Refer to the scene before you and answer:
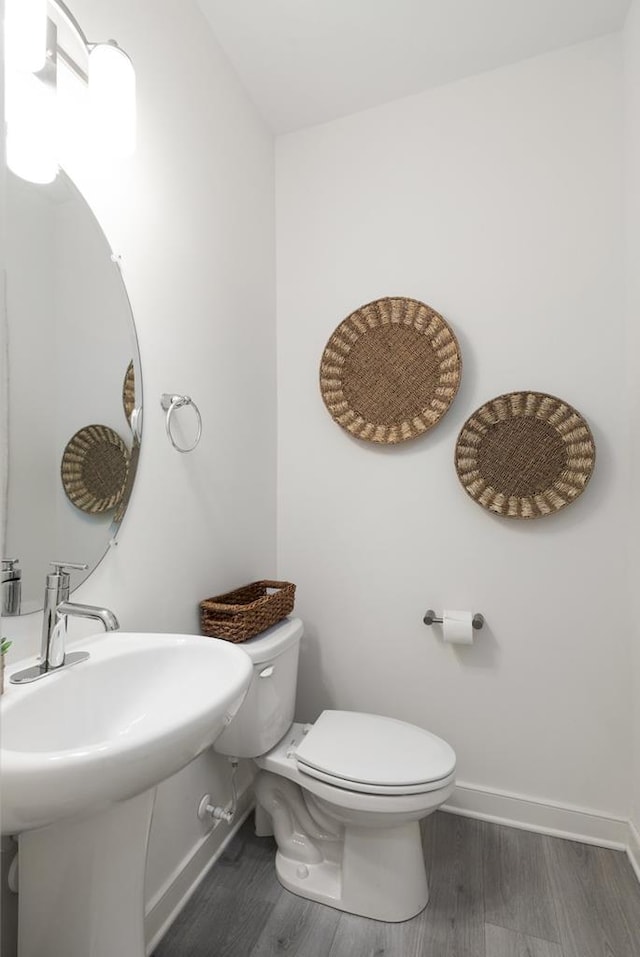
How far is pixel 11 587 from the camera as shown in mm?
951

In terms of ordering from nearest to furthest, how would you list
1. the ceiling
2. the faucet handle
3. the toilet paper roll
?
the faucet handle
the ceiling
the toilet paper roll

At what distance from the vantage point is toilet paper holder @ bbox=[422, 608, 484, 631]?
1746mm

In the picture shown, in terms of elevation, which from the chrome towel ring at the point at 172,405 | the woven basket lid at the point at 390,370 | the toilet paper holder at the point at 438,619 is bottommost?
the toilet paper holder at the point at 438,619

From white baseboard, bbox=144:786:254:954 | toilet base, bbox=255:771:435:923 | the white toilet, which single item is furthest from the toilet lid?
white baseboard, bbox=144:786:254:954

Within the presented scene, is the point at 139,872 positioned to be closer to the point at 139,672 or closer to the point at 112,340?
the point at 139,672

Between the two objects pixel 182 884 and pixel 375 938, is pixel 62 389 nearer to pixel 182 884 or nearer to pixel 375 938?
pixel 182 884

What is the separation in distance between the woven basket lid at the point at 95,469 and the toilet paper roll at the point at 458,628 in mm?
1147

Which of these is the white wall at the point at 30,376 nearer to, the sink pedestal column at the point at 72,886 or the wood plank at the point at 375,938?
the sink pedestal column at the point at 72,886

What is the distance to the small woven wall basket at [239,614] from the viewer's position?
148 centimetres

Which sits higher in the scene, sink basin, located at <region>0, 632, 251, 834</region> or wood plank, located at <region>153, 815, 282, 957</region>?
sink basin, located at <region>0, 632, 251, 834</region>

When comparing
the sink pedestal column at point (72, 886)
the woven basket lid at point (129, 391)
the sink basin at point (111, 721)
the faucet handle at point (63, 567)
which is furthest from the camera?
the woven basket lid at point (129, 391)

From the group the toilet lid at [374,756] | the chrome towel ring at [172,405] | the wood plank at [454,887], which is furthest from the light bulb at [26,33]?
the wood plank at [454,887]

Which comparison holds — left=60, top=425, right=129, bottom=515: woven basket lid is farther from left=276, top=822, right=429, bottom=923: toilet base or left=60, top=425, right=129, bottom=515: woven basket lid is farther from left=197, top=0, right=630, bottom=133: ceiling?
left=197, top=0, right=630, bottom=133: ceiling

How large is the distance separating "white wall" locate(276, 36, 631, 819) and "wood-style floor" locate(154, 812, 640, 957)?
22 centimetres
